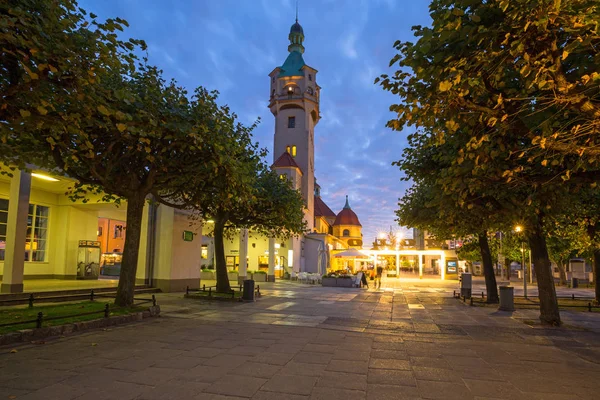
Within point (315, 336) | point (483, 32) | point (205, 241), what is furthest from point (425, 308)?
point (205, 241)

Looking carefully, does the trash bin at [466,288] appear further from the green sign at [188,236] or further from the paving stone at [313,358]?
the paving stone at [313,358]

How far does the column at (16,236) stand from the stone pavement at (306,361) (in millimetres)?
6323

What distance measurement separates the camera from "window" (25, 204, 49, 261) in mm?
21656

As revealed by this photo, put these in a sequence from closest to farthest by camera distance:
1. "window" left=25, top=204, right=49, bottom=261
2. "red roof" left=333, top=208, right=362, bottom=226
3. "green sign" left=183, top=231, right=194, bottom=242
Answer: "window" left=25, top=204, right=49, bottom=261 < "green sign" left=183, top=231, right=194, bottom=242 < "red roof" left=333, top=208, right=362, bottom=226

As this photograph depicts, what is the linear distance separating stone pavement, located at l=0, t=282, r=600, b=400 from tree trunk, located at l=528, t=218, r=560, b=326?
60cm

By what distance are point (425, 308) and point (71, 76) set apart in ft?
52.3

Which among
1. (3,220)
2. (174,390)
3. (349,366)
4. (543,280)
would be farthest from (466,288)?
(3,220)

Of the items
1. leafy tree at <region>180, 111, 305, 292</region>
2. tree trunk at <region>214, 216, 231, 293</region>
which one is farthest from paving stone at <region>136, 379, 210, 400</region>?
tree trunk at <region>214, 216, 231, 293</region>

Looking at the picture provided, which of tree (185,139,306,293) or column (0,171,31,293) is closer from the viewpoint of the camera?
column (0,171,31,293)

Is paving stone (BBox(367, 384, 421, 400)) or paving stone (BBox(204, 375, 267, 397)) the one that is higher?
paving stone (BBox(204, 375, 267, 397))

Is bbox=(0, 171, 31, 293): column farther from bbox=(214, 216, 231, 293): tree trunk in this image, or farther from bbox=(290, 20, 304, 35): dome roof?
bbox=(290, 20, 304, 35): dome roof

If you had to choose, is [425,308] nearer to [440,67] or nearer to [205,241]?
A: [440,67]

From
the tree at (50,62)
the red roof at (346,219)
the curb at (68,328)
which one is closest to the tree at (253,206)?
the curb at (68,328)

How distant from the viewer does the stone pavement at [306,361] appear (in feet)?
18.8
